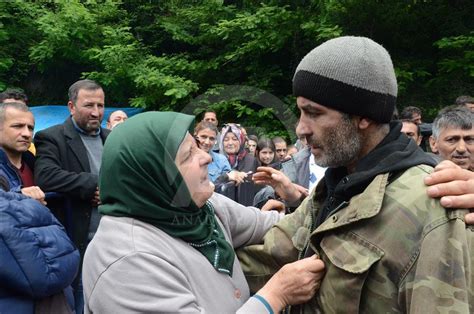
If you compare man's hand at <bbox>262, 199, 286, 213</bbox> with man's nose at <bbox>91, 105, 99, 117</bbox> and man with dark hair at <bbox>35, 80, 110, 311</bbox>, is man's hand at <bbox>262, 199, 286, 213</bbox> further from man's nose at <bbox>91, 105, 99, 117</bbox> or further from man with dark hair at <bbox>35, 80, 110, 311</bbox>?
man's nose at <bbox>91, 105, 99, 117</bbox>

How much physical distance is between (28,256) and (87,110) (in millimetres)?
1985

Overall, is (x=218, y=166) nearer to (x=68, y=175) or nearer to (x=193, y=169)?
(x=68, y=175)

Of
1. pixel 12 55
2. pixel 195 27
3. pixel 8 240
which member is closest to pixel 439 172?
pixel 8 240

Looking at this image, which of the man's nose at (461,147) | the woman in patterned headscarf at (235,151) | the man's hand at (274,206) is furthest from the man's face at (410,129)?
the man's hand at (274,206)

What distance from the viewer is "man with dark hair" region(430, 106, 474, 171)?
12.5 ft

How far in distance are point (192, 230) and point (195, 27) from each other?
451 inches

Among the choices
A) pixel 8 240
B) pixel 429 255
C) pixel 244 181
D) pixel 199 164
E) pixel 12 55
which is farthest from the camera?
pixel 12 55

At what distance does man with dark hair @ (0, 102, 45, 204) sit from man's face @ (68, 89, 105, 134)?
378 mm

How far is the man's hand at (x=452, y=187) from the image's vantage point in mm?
1394

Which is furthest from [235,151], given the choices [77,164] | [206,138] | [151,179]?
[151,179]

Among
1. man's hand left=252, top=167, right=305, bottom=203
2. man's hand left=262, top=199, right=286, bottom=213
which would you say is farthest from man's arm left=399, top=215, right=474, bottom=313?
man's hand left=262, top=199, right=286, bottom=213

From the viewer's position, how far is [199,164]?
187cm

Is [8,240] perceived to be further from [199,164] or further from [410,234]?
[410,234]

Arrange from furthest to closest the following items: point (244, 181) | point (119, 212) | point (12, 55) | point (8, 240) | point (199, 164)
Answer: point (12, 55) < point (244, 181) < point (8, 240) < point (199, 164) < point (119, 212)
